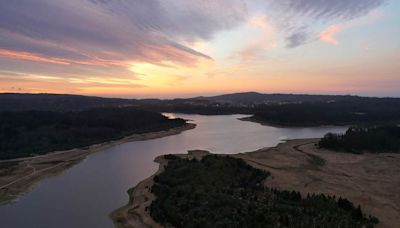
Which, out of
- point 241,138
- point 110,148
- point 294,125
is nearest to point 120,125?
point 110,148

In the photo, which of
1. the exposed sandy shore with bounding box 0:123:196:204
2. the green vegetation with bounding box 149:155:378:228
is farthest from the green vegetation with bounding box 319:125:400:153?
the exposed sandy shore with bounding box 0:123:196:204

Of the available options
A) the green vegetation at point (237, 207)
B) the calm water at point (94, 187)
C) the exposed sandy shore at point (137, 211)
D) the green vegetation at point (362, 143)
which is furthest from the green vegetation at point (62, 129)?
the green vegetation at point (362, 143)

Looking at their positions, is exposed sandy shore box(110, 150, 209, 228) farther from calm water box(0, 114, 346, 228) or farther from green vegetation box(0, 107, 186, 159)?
green vegetation box(0, 107, 186, 159)

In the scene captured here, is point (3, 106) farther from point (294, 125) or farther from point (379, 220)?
point (379, 220)

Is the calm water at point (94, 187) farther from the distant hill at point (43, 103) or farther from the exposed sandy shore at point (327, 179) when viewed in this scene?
the distant hill at point (43, 103)

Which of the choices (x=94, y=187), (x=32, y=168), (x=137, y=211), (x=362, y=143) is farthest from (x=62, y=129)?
(x=137, y=211)

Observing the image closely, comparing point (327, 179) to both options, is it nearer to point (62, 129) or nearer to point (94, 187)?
point (94, 187)
